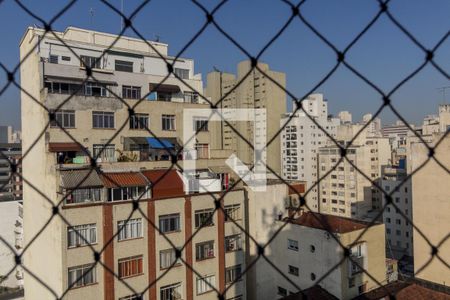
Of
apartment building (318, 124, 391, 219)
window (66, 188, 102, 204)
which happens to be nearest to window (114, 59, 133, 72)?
window (66, 188, 102, 204)

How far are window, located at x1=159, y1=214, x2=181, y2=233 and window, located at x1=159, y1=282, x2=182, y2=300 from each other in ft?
2.40

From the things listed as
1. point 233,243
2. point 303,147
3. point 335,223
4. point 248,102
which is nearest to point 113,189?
point 233,243

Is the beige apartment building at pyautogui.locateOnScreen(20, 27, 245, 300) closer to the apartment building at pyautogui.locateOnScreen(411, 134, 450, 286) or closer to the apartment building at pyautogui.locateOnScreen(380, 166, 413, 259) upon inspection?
the apartment building at pyautogui.locateOnScreen(411, 134, 450, 286)

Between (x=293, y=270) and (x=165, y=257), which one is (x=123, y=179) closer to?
(x=165, y=257)

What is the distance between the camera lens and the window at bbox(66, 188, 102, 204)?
4730 millimetres

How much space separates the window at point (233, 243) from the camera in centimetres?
590

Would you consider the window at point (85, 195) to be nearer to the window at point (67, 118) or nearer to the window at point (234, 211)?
the window at point (67, 118)

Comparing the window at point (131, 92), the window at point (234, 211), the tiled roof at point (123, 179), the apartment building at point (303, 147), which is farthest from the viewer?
the apartment building at point (303, 147)

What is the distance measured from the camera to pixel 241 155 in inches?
555

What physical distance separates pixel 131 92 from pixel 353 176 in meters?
12.0

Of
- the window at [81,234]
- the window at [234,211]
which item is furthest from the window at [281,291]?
the window at [81,234]

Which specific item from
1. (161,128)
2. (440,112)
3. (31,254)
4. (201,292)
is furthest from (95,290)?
(440,112)

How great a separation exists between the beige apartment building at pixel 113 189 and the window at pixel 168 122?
2 cm

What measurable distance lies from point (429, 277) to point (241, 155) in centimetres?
695
